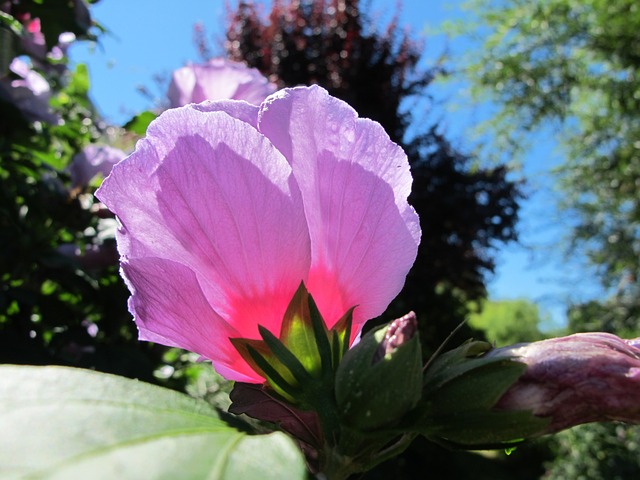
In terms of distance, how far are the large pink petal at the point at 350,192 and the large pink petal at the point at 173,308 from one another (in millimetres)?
96

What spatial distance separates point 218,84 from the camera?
1.10 m

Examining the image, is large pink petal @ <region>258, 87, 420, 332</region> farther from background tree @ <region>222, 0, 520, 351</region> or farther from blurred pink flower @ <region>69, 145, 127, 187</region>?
background tree @ <region>222, 0, 520, 351</region>

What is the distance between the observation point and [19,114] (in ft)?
5.17

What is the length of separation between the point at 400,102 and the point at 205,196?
5790mm

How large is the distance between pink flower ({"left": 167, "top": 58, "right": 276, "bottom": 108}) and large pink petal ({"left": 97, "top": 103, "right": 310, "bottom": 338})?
22.2 inches

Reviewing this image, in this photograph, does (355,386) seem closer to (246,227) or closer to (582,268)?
(246,227)

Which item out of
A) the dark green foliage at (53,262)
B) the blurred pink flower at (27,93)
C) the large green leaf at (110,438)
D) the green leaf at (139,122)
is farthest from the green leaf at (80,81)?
the large green leaf at (110,438)

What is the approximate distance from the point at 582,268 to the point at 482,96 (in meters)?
2.55

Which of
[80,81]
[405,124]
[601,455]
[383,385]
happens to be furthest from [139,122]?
[601,455]

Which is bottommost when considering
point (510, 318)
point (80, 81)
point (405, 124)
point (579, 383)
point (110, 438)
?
point (110, 438)

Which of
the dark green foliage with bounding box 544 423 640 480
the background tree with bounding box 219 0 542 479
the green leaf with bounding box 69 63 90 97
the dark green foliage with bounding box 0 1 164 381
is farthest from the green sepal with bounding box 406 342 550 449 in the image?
the dark green foliage with bounding box 544 423 640 480

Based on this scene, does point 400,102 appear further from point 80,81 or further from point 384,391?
point 384,391

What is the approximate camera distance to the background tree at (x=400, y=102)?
18.6ft

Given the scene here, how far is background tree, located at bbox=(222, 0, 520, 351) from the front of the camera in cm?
568
